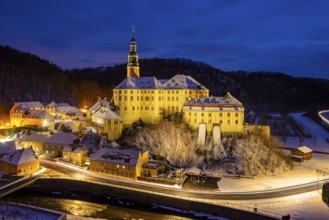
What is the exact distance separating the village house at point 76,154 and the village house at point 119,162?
4.06m

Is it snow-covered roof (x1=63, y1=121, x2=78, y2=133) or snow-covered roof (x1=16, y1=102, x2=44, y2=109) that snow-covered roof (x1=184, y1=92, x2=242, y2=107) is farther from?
snow-covered roof (x1=16, y1=102, x2=44, y2=109)

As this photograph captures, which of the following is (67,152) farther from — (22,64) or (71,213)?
(22,64)

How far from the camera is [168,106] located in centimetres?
6188

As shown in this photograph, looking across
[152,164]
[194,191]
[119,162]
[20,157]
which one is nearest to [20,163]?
[20,157]

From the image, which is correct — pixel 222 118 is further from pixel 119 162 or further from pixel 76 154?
pixel 76 154

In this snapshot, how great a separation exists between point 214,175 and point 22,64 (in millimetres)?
95984

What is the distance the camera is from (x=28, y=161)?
44969 mm

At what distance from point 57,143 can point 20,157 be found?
27.8ft

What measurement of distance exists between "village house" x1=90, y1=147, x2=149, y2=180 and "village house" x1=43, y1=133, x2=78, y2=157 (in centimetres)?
858

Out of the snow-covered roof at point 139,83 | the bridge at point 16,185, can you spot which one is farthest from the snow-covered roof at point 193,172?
the snow-covered roof at point 139,83

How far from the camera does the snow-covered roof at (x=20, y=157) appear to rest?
4435 centimetres

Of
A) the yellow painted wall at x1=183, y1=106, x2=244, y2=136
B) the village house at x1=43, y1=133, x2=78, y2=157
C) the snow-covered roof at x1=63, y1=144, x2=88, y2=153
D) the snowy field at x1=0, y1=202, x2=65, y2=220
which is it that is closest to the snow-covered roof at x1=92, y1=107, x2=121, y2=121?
the village house at x1=43, y1=133, x2=78, y2=157

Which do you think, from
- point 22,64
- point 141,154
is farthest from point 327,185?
point 22,64

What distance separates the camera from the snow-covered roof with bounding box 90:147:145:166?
44.6 m
